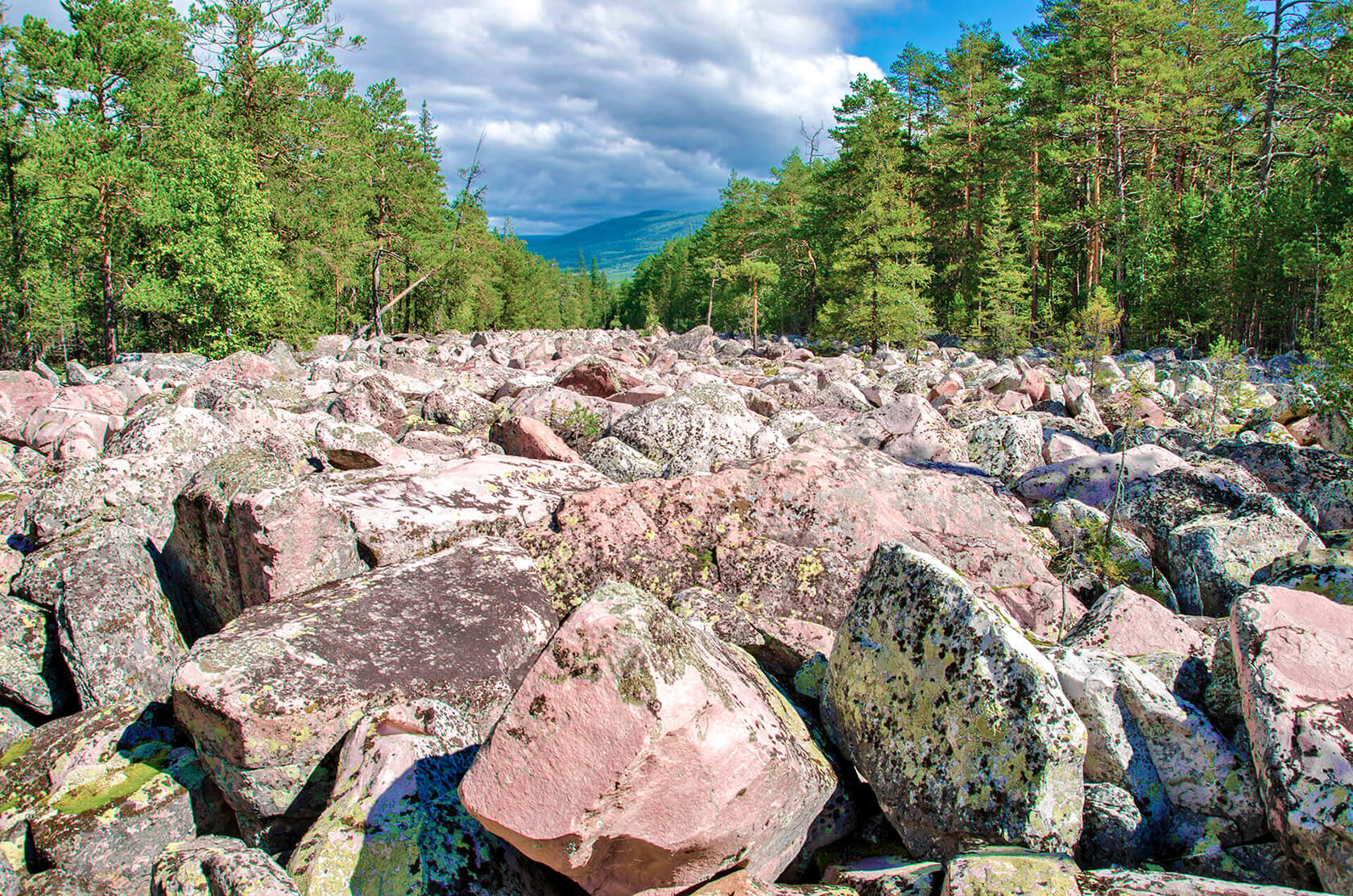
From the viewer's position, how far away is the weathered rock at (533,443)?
681 cm

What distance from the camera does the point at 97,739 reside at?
397cm

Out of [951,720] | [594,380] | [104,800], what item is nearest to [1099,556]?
[951,720]

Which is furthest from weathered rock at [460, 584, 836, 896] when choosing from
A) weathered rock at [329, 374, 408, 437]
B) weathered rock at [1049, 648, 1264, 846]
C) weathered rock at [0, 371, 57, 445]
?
weathered rock at [0, 371, 57, 445]

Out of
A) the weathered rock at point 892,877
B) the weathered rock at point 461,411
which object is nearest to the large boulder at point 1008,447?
the weathered rock at point 461,411

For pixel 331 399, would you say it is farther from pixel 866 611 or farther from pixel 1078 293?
pixel 1078 293

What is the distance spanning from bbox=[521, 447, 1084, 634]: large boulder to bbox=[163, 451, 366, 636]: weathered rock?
1.19 meters

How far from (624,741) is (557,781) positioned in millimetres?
254

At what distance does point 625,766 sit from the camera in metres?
2.30

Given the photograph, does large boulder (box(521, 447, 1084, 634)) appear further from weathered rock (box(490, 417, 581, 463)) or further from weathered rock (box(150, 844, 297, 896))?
weathered rock (box(150, 844, 297, 896))

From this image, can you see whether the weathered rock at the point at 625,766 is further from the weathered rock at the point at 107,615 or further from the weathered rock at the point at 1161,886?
the weathered rock at the point at 107,615

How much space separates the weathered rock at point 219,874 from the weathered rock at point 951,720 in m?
2.20

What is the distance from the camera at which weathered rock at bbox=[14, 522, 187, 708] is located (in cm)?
448

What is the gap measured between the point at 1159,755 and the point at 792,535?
243 centimetres

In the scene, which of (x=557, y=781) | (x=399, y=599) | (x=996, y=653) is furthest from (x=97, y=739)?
(x=996, y=653)
